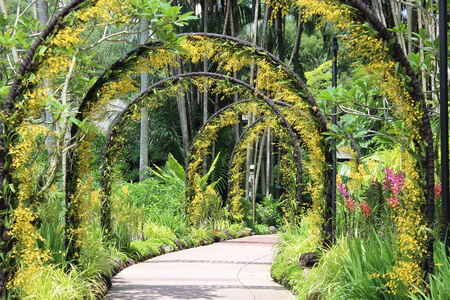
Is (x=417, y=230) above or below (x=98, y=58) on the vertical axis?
below

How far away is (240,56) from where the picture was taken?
7500mm

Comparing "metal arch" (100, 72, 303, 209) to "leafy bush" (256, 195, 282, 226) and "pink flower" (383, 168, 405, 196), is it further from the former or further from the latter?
"leafy bush" (256, 195, 282, 226)

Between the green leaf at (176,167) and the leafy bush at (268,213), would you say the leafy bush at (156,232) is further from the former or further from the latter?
the leafy bush at (268,213)

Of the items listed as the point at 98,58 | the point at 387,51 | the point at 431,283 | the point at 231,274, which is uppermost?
the point at 98,58

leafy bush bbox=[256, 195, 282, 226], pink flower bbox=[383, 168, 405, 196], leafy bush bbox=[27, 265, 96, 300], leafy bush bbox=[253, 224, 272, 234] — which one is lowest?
leafy bush bbox=[253, 224, 272, 234]

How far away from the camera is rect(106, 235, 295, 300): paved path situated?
7.05m

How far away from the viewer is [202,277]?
8.44 m

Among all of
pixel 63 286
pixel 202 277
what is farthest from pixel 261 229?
pixel 63 286

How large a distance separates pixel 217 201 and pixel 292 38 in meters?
16.3

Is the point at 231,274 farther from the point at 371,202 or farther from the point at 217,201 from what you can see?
the point at 217,201

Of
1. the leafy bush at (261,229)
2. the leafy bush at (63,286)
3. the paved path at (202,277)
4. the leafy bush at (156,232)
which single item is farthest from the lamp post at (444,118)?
the leafy bush at (261,229)

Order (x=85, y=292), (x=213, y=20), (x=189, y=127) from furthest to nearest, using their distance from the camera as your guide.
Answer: (x=189, y=127), (x=213, y=20), (x=85, y=292)

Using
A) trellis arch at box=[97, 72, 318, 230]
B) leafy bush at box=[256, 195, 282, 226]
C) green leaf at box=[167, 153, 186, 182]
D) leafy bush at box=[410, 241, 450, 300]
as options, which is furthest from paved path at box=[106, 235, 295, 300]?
leafy bush at box=[256, 195, 282, 226]

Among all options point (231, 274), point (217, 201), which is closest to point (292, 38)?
point (217, 201)
